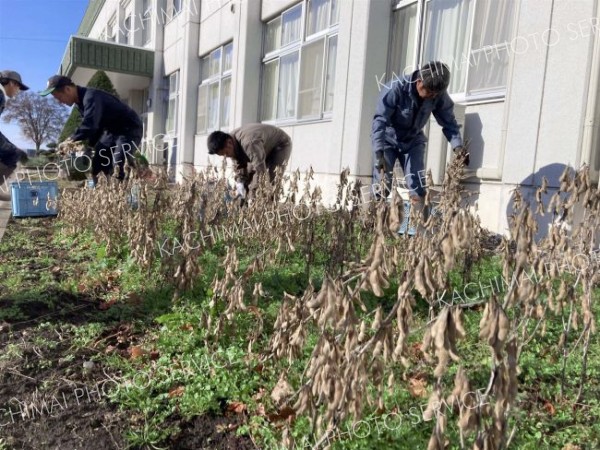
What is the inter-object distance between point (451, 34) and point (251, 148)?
9.42 feet

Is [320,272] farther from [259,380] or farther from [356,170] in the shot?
[356,170]

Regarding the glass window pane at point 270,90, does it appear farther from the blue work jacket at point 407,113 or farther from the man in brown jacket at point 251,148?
the blue work jacket at point 407,113

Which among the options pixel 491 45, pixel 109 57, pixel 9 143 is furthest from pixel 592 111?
pixel 109 57

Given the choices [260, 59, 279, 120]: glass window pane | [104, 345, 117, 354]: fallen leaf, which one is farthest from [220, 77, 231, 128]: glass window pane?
[104, 345, 117, 354]: fallen leaf

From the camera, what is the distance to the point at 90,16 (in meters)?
30.3

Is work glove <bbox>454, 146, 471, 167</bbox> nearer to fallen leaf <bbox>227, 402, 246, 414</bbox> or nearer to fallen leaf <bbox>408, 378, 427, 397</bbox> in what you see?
fallen leaf <bbox>408, 378, 427, 397</bbox>

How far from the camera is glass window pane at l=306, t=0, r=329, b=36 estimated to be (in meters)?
8.12

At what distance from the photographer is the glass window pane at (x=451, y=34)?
5.62m

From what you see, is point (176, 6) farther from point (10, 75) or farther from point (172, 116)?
point (10, 75)

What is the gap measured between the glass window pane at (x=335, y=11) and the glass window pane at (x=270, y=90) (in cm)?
218

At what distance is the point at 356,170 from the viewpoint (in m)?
6.59

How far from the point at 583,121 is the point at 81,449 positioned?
13.4ft

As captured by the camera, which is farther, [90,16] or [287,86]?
[90,16]

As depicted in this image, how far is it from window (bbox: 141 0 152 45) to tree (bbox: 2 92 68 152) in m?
21.6
